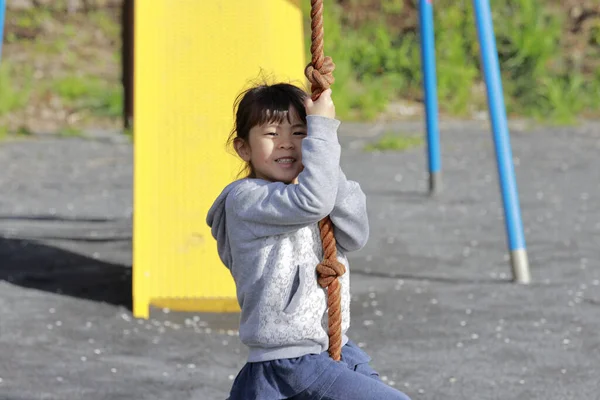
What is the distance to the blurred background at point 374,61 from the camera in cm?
964

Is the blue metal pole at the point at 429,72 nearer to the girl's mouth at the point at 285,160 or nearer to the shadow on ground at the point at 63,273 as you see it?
the shadow on ground at the point at 63,273

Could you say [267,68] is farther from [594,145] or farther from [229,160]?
[594,145]

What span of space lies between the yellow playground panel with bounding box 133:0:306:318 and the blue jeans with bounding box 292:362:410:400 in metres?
1.94

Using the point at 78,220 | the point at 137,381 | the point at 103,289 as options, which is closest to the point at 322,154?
the point at 137,381

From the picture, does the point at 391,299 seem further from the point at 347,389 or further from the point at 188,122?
the point at 347,389

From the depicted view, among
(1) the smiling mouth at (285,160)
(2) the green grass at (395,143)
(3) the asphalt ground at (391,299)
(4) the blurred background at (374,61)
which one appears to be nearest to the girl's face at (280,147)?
(1) the smiling mouth at (285,160)

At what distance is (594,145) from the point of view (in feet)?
25.6

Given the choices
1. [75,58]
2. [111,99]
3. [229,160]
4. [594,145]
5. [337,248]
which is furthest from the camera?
[75,58]

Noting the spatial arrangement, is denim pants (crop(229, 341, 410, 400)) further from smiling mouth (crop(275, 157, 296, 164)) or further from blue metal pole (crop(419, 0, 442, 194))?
blue metal pole (crop(419, 0, 442, 194))

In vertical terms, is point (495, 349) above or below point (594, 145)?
below

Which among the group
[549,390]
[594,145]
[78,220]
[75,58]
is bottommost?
[549,390]

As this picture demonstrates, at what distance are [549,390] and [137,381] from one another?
1.12m

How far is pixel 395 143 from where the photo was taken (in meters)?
8.00

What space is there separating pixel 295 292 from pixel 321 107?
1.01 feet
